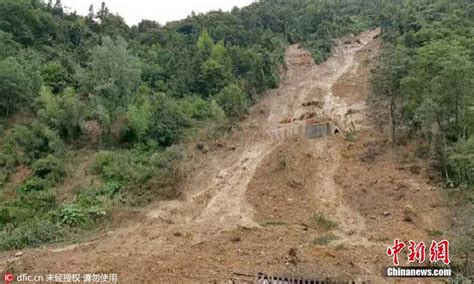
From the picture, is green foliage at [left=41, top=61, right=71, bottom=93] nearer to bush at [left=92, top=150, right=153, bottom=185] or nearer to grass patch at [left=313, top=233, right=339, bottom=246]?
bush at [left=92, top=150, right=153, bottom=185]

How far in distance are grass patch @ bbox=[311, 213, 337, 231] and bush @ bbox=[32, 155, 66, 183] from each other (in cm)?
956

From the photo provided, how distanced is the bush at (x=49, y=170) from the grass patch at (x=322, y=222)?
9557mm

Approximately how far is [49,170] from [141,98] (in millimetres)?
6299

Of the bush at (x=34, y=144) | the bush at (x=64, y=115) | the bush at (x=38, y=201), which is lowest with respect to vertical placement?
the bush at (x=38, y=201)

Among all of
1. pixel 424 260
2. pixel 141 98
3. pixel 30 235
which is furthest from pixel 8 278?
pixel 141 98

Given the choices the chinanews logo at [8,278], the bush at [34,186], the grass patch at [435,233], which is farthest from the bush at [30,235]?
the grass patch at [435,233]

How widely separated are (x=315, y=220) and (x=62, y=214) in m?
7.78

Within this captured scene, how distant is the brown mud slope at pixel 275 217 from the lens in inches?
481

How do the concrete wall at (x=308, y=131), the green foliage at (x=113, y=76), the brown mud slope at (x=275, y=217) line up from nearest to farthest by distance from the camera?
the brown mud slope at (x=275, y=217), the concrete wall at (x=308, y=131), the green foliage at (x=113, y=76)

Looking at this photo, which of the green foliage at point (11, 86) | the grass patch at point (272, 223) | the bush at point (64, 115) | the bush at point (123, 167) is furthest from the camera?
the green foliage at point (11, 86)

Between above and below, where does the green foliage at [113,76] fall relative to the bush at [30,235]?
above

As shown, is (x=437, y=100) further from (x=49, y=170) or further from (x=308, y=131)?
(x=49, y=170)

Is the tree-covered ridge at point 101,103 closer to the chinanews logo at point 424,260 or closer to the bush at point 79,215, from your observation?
the bush at point 79,215

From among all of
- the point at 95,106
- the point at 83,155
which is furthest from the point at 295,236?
the point at 95,106
